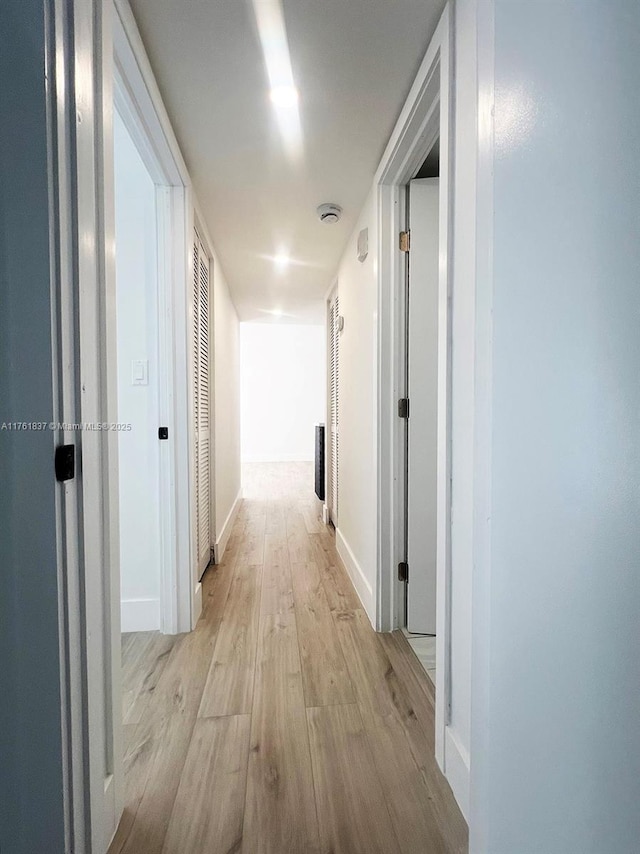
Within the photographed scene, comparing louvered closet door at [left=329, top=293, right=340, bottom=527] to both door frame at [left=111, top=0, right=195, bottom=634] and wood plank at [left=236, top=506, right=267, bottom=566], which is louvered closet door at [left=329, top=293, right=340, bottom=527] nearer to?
wood plank at [left=236, top=506, right=267, bottom=566]

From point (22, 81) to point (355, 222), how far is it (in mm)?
1996

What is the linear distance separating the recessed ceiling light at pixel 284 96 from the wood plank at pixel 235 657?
6.83ft

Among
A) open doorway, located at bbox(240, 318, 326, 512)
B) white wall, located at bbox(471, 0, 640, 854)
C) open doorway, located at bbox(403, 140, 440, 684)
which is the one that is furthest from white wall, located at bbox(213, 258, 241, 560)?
open doorway, located at bbox(240, 318, 326, 512)

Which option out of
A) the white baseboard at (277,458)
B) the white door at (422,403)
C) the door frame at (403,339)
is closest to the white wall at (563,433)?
the door frame at (403,339)

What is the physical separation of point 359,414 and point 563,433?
1688mm

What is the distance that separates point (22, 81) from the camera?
59 centimetres

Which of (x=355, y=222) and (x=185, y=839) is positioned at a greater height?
(x=355, y=222)

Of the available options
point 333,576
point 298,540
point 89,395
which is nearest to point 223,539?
point 298,540

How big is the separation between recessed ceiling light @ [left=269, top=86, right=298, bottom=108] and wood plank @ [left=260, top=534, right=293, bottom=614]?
2.17 m

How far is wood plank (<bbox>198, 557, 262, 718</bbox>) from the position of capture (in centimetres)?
133

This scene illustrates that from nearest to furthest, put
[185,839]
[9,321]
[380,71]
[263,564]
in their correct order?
[9,321]
[185,839]
[380,71]
[263,564]

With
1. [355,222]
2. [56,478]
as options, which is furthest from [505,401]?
[355,222]

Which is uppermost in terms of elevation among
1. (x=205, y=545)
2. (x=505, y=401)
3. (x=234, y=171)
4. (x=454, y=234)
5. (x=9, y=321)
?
(x=234, y=171)

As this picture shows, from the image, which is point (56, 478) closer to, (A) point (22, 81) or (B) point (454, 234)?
(A) point (22, 81)
